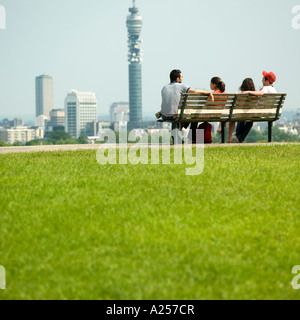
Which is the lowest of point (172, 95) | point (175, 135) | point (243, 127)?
point (175, 135)

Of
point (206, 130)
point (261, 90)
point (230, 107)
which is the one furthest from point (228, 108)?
point (261, 90)

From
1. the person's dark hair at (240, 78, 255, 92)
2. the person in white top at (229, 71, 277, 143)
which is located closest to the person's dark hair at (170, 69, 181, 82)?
Answer: the person's dark hair at (240, 78, 255, 92)

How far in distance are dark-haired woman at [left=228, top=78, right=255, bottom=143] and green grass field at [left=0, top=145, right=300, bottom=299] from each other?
5.24 meters

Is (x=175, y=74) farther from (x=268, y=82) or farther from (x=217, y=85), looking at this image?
(x=268, y=82)

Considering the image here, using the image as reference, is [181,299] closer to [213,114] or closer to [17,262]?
[17,262]

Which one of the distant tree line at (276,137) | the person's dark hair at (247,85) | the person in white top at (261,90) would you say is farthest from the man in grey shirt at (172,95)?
the distant tree line at (276,137)

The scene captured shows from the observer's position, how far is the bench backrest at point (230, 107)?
1312cm

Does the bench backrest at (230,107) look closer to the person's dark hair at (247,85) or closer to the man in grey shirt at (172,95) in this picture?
the man in grey shirt at (172,95)

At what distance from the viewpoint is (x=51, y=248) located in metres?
5.92

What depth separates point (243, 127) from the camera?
14711mm

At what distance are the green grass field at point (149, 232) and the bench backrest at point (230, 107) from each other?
413 centimetres

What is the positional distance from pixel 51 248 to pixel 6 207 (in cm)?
142

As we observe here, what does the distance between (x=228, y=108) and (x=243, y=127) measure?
1.09m
